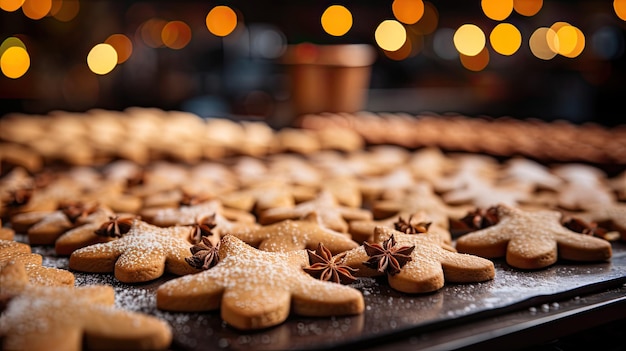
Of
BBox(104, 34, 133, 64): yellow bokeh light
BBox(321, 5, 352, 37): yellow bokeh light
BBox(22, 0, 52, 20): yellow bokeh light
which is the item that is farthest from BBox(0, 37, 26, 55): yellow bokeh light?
BBox(321, 5, 352, 37): yellow bokeh light

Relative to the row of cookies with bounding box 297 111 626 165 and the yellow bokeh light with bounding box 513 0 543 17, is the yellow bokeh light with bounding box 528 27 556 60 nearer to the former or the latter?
the yellow bokeh light with bounding box 513 0 543 17

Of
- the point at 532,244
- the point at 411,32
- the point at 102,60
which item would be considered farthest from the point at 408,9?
the point at 532,244

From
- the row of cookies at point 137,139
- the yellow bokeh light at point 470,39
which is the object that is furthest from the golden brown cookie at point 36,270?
the yellow bokeh light at point 470,39

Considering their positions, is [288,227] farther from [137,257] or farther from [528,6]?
[528,6]

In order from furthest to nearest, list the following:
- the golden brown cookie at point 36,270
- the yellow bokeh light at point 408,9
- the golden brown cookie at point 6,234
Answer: the yellow bokeh light at point 408,9 → the golden brown cookie at point 6,234 → the golden brown cookie at point 36,270

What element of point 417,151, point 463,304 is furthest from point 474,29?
point 463,304

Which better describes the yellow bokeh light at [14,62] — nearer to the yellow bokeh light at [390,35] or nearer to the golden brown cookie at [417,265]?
the yellow bokeh light at [390,35]
